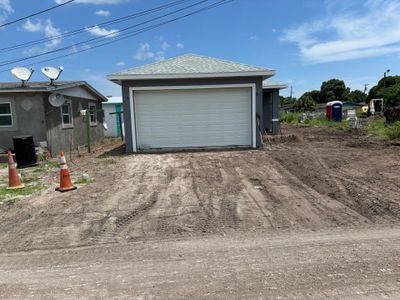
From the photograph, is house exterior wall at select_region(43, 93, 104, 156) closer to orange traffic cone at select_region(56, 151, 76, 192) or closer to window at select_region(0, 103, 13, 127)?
window at select_region(0, 103, 13, 127)

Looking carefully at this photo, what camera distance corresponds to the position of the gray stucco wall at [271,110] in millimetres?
20438

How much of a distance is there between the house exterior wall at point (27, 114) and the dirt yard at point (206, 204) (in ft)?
13.7

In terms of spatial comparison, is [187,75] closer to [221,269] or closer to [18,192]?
[18,192]

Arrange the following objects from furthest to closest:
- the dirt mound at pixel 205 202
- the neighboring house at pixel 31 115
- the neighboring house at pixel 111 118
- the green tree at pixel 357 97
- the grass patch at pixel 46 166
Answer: the green tree at pixel 357 97
the neighboring house at pixel 111 118
the neighboring house at pixel 31 115
the grass patch at pixel 46 166
the dirt mound at pixel 205 202

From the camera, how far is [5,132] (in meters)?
14.2

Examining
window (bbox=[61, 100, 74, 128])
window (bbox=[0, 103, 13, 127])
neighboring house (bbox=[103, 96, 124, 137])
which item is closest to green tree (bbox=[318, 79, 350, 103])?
neighboring house (bbox=[103, 96, 124, 137])

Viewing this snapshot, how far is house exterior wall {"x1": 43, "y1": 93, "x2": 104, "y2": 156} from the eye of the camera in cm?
1430

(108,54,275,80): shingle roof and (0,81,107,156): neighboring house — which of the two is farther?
(0,81,107,156): neighboring house

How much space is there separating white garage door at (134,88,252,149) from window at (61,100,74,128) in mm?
4149

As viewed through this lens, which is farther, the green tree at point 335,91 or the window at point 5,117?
the green tree at point 335,91

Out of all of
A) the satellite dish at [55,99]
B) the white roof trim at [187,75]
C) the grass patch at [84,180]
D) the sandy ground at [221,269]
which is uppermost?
the white roof trim at [187,75]

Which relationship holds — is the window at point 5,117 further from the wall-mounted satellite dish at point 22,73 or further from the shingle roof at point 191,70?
the shingle roof at point 191,70

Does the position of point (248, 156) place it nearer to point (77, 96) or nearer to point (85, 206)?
point (85, 206)

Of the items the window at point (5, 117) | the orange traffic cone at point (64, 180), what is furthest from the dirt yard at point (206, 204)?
the window at point (5, 117)
